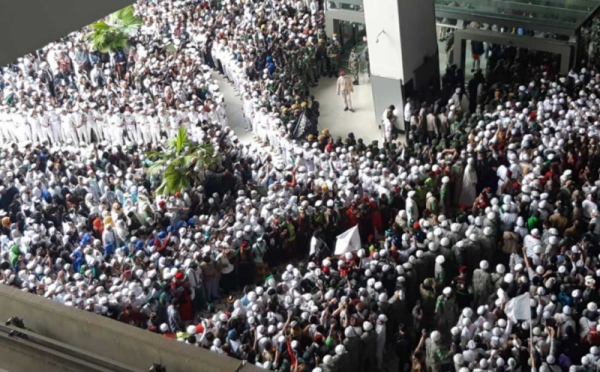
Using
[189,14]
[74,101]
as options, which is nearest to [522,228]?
[74,101]

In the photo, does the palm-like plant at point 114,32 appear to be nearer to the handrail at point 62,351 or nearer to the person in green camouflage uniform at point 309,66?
the person in green camouflage uniform at point 309,66

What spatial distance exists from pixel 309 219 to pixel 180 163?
12.4 feet

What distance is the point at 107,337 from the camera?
6215 millimetres

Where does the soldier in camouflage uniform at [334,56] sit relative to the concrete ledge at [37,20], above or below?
below

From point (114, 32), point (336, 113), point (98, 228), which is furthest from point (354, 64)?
point (98, 228)

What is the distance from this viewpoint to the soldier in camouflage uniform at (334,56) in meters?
22.9

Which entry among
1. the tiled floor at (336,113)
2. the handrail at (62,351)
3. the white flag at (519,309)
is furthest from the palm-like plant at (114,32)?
the handrail at (62,351)

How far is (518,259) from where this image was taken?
1309cm

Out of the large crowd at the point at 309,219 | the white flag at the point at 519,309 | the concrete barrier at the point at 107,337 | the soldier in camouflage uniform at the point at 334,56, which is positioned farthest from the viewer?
the soldier in camouflage uniform at the point at 334,56

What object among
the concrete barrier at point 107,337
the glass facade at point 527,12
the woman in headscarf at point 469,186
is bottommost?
the woman in headscarf at point 469,186

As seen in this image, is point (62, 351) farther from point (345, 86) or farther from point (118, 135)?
point (345, 86)

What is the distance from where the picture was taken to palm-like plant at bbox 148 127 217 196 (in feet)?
55.8

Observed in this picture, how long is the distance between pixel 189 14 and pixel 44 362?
21191 mm

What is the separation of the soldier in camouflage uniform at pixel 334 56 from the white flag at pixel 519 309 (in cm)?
1266
